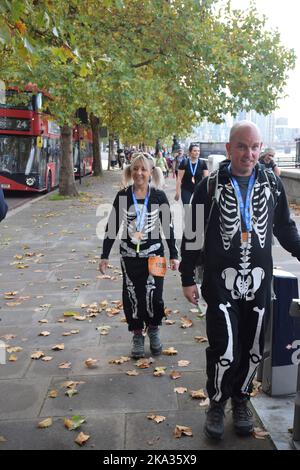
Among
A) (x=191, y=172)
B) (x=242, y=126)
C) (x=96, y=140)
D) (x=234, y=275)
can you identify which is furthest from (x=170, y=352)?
(x=96, y=140)

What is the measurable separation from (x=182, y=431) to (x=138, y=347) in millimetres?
1355

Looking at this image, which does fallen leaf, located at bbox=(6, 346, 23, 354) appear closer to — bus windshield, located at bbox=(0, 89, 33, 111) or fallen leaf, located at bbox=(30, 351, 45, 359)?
fallen leaf, located at bbox=(30, 351, 45, 359)

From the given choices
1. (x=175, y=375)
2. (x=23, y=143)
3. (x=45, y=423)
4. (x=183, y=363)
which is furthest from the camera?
(x=23, y=143)

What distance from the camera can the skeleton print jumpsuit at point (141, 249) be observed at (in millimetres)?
4496

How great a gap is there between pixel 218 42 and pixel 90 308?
12.9 metres

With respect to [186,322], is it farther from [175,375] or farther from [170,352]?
[175,375]

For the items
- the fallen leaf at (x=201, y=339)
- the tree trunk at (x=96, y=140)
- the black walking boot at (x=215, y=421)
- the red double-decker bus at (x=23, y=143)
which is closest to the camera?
the black walking boot at (x=215, y=421)

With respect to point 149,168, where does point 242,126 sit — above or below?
above

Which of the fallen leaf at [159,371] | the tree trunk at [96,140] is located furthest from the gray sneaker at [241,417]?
the tree trunk at [96,140]

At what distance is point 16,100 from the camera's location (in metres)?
17.1

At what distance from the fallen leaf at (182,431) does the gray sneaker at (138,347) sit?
1.27 m

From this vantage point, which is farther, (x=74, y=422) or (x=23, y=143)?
(x=23, y=143)

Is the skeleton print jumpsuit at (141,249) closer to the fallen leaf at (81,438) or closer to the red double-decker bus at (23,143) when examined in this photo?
the fallen leaf at (81,438)

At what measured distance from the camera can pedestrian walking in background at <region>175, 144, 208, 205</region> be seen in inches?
383
